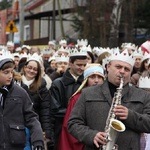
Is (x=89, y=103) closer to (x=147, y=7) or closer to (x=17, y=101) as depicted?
(x=17, y=101)

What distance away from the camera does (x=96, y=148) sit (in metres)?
5.72

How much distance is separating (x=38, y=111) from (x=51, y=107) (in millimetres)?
422

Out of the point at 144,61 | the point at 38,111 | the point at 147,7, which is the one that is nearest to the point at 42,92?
the point at 38,111

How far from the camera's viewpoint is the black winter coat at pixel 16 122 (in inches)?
247

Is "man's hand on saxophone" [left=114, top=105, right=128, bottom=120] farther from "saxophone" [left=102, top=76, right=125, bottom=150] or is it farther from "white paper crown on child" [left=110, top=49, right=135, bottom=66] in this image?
"white paper crown on child" [left=110, top=49, right=135, bottom=66]

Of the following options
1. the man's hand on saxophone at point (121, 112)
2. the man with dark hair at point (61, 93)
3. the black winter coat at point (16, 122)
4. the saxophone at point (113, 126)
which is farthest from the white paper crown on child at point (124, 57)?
the man with dark hair at point (61, 93)

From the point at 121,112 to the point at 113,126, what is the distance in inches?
6.5

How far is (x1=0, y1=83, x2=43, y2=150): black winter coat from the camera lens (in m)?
6.26

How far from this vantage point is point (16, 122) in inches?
250

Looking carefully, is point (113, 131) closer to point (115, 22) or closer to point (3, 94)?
point (3, 94)

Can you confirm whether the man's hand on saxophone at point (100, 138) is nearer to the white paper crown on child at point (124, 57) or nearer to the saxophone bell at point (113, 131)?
the saxophone bell at point (113, 131)

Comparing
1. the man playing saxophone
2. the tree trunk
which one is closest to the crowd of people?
the man playing saxophone

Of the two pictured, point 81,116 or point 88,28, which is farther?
point 88,28

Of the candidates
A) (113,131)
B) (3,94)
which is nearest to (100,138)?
(113,131)
